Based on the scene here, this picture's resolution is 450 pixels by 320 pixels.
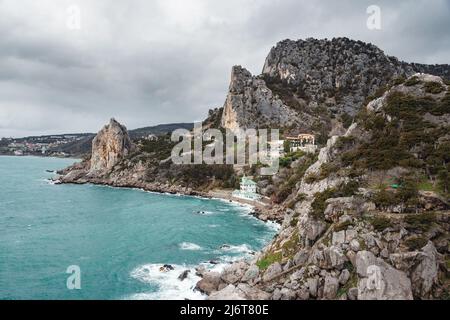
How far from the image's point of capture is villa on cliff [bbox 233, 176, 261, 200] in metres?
79.5

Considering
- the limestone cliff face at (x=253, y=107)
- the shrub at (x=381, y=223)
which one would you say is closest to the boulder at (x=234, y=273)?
the shrub at (x=381, y=223)

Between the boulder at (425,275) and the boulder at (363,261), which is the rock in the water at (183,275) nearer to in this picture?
the boulder at (363,261)

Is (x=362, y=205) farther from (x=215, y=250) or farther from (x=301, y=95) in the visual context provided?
(x=301, y=95)

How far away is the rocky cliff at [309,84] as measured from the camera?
126500 mm

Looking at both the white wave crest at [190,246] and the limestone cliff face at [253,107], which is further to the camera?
the limestone cliff face at [253,107]

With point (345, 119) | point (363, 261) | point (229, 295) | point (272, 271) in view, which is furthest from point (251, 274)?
point (345, 119)

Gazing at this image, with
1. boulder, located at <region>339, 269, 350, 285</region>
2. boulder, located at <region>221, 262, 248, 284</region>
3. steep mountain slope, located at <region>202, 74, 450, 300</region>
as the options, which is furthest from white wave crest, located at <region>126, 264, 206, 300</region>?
boulder, located at <region>339, 269, 350, 285</region>

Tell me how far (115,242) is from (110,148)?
272ft

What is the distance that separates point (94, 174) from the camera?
121 m

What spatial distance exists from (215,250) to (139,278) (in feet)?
36.8

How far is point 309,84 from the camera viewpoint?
140 meters

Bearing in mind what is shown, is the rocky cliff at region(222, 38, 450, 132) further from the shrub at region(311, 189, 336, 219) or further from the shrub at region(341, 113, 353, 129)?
the shrub at region(311, 189, 336, 219)

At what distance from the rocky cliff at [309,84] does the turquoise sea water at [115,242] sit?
2054 inches
